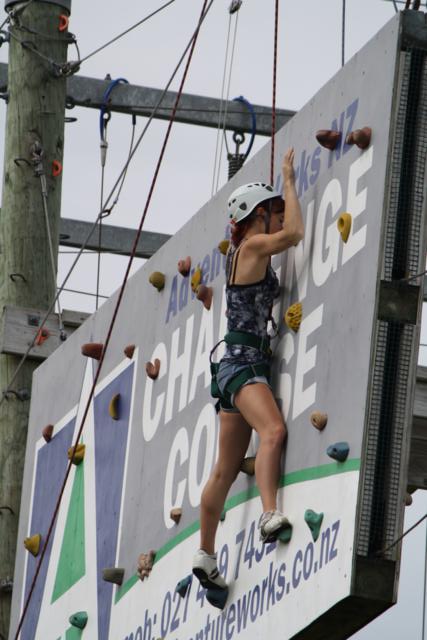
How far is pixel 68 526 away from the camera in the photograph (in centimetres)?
1261

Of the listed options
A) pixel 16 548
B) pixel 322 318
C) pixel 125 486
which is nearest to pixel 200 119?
pixel 16 548

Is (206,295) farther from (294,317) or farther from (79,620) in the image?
(79,620)

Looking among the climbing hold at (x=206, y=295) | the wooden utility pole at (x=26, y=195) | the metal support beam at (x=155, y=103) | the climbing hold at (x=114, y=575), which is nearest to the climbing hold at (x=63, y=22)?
the wooden utility pole at (x=26, y=195)

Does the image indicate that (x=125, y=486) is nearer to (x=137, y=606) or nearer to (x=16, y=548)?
(x=137, y=606)

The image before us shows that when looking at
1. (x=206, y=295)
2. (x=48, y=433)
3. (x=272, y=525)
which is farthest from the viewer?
(x=48, y=433)

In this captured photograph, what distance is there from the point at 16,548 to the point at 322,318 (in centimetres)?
512

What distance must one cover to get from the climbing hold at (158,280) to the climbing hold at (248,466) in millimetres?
2054

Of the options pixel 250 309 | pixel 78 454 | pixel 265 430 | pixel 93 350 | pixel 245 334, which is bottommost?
pixel 265 430

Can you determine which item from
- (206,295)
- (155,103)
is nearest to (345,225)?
(206,295)

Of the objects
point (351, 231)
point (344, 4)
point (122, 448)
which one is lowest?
point (122, 448)

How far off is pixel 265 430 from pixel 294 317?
1.79 feet

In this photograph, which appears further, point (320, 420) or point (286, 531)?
point (286, 531)

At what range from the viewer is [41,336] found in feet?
46.6

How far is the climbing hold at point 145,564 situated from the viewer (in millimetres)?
11023
